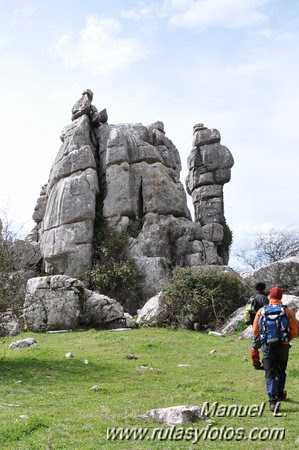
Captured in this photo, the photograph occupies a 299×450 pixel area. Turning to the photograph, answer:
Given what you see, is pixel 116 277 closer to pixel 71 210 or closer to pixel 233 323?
pixel 71 210

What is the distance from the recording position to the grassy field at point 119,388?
30.6 ft

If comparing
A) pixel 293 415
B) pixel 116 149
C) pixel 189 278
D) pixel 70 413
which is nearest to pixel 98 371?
pixel 70 413

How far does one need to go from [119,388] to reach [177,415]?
15.1 feet

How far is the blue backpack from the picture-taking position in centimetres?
1164

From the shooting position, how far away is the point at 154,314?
31.5 metres

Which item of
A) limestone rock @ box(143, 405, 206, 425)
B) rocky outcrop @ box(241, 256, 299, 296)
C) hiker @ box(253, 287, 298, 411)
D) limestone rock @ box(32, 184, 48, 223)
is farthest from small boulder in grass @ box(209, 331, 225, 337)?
limestone rock @ box(32, 184, 48, 223)

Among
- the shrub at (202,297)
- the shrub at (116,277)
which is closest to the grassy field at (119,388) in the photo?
the shrub at (202,297)

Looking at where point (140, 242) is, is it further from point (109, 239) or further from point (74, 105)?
point (74, 105)

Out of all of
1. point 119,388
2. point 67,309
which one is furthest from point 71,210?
point 119,388

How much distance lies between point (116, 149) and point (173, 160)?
7445 millimetres

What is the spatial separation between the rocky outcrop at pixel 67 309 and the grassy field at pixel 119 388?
5107 mm

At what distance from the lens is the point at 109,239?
141 feet

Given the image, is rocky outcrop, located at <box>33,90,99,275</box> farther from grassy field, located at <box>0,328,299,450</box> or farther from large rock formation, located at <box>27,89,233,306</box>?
grassy field, located at <box>0,328,299,450</box>

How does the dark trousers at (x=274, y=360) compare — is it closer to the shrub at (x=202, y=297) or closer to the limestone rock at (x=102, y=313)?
the shrub at (x=202, y=297)
